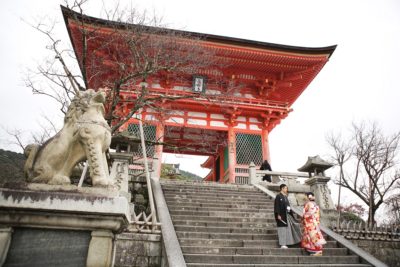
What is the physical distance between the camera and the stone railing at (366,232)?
26.0 feet

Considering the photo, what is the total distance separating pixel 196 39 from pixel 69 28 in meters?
6.03

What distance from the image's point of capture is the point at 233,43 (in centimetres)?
1417

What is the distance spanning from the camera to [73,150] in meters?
2.40

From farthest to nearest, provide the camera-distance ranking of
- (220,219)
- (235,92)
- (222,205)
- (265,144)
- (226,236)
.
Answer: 1. (235,92)
2. (265,144)
3. (222,205)
4. (220,219)
5. (226,236)

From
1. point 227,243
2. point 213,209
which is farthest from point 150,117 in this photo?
point 227,243

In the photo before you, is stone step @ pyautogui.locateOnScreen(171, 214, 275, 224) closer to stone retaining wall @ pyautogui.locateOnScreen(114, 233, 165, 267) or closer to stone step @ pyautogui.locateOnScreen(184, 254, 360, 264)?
stone retaining wall @ pyautogui.locateOnScreen(114, 233, 165, 267)

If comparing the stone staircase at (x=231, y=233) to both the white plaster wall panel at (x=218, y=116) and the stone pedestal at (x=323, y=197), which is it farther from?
the white plaster wall panel at (x=218, y=116)

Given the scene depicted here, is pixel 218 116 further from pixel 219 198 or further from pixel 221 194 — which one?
pixel 219 198

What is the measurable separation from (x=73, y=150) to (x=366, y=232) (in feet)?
29.0

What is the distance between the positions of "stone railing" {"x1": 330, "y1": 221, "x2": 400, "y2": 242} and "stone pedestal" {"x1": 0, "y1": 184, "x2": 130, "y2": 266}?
26.2ft

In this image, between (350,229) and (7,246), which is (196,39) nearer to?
(350,229)

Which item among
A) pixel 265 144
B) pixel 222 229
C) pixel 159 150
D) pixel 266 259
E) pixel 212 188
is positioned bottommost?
pixel 266 259

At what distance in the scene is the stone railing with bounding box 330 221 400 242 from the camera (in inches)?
312

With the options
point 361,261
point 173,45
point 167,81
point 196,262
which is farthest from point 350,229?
point 167,81
